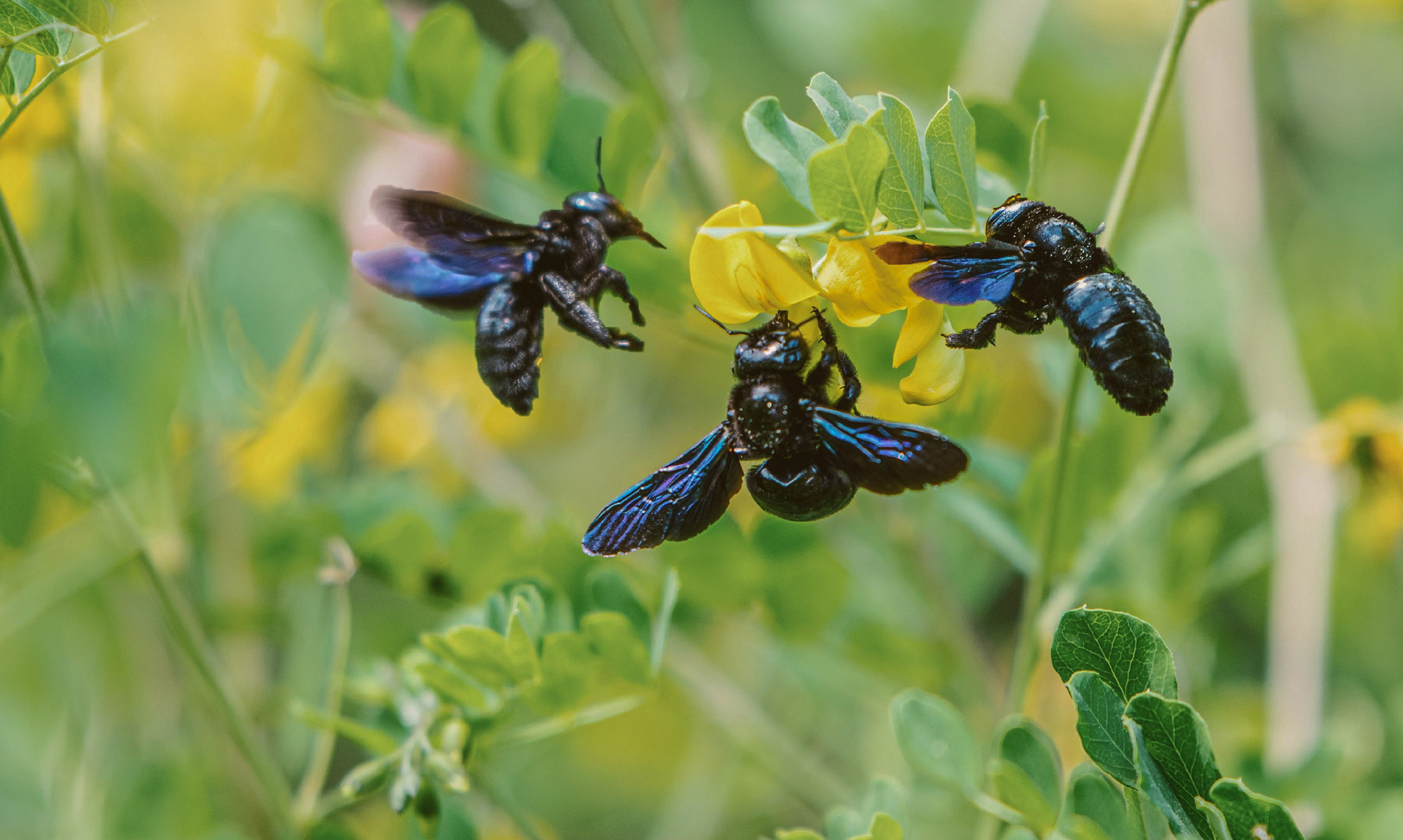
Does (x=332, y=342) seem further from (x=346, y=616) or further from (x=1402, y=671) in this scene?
(x=1402, y=671)

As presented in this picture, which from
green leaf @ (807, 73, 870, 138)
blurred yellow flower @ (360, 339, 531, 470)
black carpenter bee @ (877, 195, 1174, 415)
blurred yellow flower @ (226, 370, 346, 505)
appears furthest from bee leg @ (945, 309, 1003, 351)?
blurred yellow flower @ (360, 339, 531, 470)

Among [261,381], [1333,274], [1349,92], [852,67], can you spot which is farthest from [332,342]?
[1349,92]

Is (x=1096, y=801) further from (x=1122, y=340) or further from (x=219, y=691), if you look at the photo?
(x=219, y=691)

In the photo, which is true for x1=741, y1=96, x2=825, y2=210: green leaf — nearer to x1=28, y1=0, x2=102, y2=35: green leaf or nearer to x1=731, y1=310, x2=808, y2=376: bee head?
x1=731, y1=310, x2=808, y2=376: bee head

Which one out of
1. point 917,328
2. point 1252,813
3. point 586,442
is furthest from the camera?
point 586,442

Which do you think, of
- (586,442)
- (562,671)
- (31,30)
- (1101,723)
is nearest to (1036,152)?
(1101,723)

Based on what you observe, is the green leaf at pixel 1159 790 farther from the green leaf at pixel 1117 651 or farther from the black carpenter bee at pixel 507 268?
the black carpenter bee at pixel 507 268

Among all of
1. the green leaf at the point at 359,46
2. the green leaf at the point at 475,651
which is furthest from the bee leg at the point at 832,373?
the green leaf at the point at 359,46
